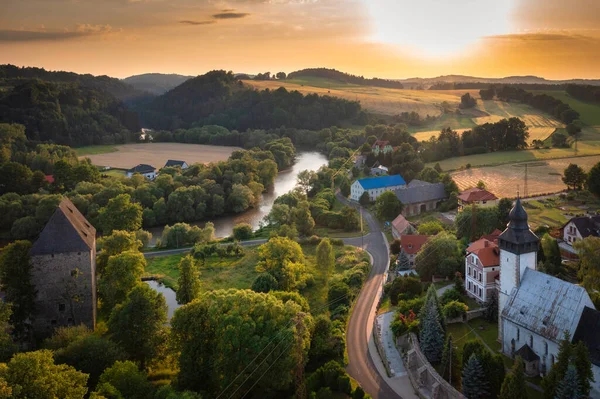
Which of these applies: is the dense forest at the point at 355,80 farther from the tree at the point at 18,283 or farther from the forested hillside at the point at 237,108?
the tree at the point at 18,283

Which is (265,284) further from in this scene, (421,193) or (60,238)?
(421,193)

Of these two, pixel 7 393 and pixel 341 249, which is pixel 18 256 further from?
pixel 341 249

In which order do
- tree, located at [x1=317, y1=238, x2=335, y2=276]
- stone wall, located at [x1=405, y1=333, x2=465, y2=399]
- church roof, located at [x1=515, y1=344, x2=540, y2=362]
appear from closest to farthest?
stone wall, located at [x1=405, y1=333, x2=465, y2=399] → church roof, located at [x1=515, y1=344, x2=540, y2=362] → tree, located at [x1=317, y1=238, x2=335, y2=276]

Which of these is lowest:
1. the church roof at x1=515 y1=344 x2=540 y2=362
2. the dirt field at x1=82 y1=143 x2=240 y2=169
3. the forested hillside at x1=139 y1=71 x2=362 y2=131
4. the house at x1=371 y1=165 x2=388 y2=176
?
the dirt field at x1=82 y1=143 x2=240 y2=169

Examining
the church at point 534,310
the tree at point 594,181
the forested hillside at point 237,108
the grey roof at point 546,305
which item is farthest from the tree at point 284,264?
the forested hillside at point 237,108

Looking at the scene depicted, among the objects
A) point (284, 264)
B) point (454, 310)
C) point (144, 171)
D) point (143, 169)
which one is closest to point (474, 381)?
point (454, 310)

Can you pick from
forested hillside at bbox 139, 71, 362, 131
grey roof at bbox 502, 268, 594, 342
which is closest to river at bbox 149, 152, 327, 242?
forested hillside at bbox 139, 71, 362, 131

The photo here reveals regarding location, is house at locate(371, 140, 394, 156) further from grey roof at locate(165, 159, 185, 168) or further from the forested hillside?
the forested hillside

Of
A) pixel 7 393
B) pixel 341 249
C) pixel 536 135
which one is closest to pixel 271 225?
pixel 341 249
